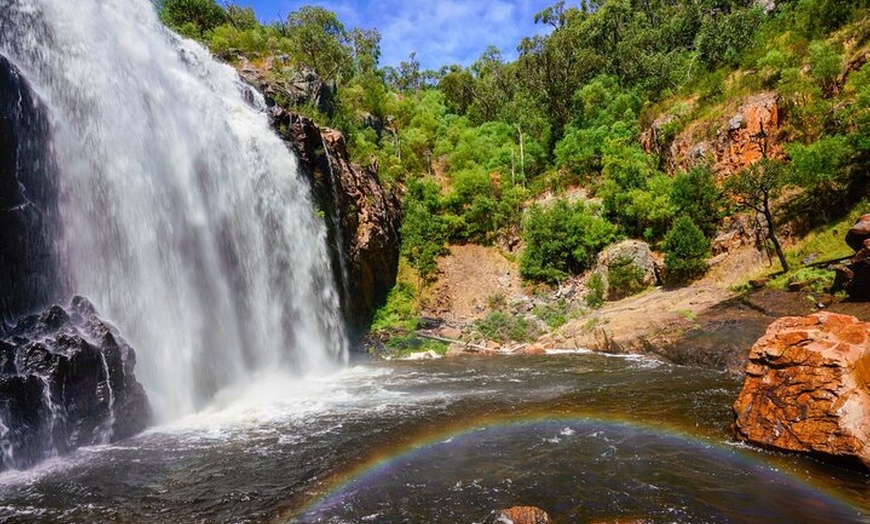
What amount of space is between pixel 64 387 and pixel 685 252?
2673 cm

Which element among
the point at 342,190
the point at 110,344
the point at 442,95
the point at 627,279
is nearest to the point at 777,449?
the point at 110,344

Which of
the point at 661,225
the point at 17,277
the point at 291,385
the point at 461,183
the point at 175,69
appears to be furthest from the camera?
the point at 461,183

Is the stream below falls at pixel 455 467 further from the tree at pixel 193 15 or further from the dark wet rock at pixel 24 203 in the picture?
the tree at pixel 193 15

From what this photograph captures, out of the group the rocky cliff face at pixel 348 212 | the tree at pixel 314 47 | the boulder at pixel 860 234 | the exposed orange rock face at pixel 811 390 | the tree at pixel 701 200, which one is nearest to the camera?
the exposed orange rock face at pixel 811 390

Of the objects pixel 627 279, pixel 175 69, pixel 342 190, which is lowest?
pixel 627 279

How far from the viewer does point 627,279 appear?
28328 millimetres

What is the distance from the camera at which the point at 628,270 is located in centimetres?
2834

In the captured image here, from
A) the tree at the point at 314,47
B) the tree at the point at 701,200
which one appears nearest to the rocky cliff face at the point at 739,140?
the tree at the point at 701,200

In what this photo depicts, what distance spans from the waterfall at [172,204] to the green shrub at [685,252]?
737 inches

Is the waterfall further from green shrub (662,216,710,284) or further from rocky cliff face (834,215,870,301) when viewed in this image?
rocky cliff face (834,215,870,301)

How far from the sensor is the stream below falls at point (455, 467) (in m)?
6.78

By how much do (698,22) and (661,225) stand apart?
111ft

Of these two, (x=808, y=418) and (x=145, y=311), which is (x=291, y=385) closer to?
(x=145, y=311)

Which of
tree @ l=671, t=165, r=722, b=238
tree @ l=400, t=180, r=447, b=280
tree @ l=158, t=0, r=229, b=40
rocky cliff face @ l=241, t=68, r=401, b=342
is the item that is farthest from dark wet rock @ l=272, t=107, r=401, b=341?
tree @ l=158, t=0, r=229, b=40
